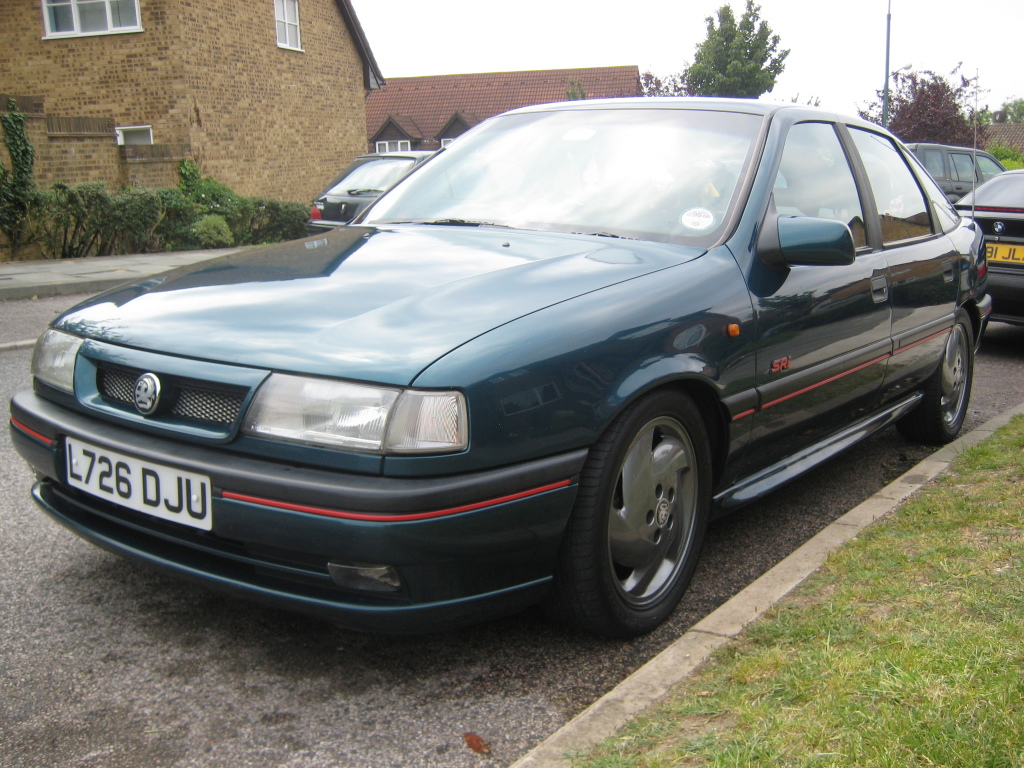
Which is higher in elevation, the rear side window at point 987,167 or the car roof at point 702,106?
the rear side window at point 987,167

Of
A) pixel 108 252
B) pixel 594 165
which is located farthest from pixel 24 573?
pixel 108 252

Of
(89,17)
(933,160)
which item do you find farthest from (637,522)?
(89,17)

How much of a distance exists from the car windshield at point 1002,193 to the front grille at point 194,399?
6.76 metres

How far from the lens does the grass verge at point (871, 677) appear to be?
198 centimetres

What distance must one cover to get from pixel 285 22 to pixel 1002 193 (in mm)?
20525

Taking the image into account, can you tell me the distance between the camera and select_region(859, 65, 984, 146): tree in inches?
1398

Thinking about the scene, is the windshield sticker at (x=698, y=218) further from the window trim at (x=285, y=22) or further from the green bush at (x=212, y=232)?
the window trim at (x=285, y=22)

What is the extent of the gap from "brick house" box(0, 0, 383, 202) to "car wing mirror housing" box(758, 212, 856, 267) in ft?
54.6

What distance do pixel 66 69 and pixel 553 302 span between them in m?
22.0

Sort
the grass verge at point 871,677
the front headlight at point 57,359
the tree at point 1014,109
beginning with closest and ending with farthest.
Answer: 1. the grass verge at point 871,677
2. the front headlight at point 57,359
3. the tree at point 1014,109

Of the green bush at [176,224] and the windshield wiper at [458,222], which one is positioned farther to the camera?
the green bush at [176,224]

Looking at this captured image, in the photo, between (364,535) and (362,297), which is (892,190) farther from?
(364,535)

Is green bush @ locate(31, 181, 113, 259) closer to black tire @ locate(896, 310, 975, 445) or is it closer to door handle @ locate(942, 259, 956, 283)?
black tire @ locate(896, 310, 975, 445)

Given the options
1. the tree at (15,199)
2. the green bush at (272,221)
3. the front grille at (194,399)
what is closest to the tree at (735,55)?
the green bush at (272,221)
